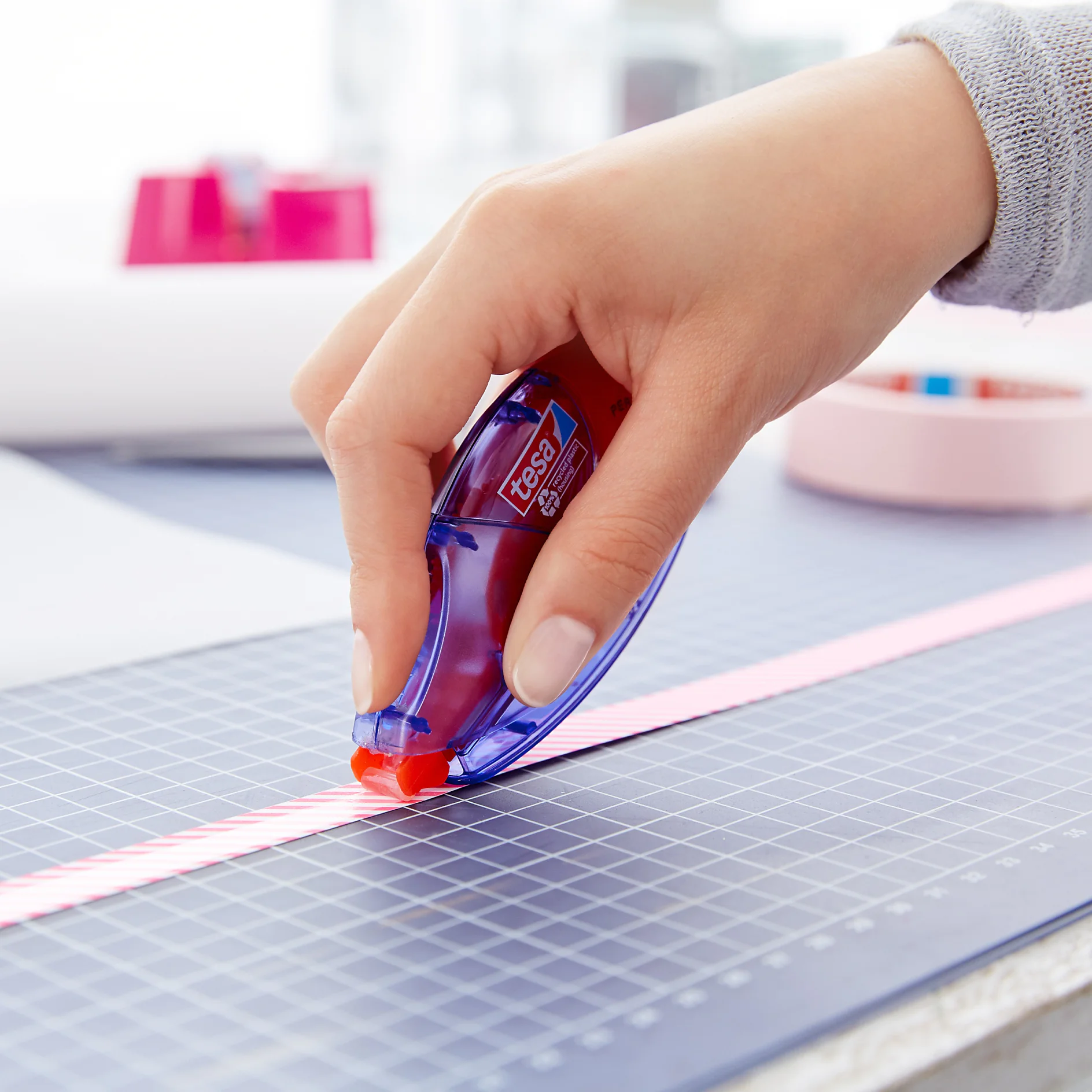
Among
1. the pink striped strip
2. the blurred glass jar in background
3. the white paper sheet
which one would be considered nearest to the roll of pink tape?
the pink striped strip

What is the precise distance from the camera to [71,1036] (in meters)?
0.34

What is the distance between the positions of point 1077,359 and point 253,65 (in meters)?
1.51

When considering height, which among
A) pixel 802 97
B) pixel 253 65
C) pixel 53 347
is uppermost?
pixel 253 65

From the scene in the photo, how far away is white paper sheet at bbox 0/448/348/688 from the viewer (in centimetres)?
68

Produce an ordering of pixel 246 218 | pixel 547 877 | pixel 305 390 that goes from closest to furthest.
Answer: pixel 547 877 < pixel 305 390 < pixel 246 218

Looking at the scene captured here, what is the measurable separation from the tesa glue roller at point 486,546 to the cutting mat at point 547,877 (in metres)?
0.03

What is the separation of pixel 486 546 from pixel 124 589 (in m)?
0.36

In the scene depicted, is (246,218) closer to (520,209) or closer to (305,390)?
(305,390)

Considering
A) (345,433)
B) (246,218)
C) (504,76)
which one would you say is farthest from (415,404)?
(504,76)

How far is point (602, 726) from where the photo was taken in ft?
1.93

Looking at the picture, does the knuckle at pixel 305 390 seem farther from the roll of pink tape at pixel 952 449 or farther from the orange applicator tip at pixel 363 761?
the roll of pink tape at pixel 952 449

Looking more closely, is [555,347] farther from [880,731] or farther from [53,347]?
[53,347]

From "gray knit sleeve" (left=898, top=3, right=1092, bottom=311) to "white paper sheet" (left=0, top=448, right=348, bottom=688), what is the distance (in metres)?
0.41

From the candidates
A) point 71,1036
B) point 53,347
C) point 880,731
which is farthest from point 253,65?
point 71,1036
